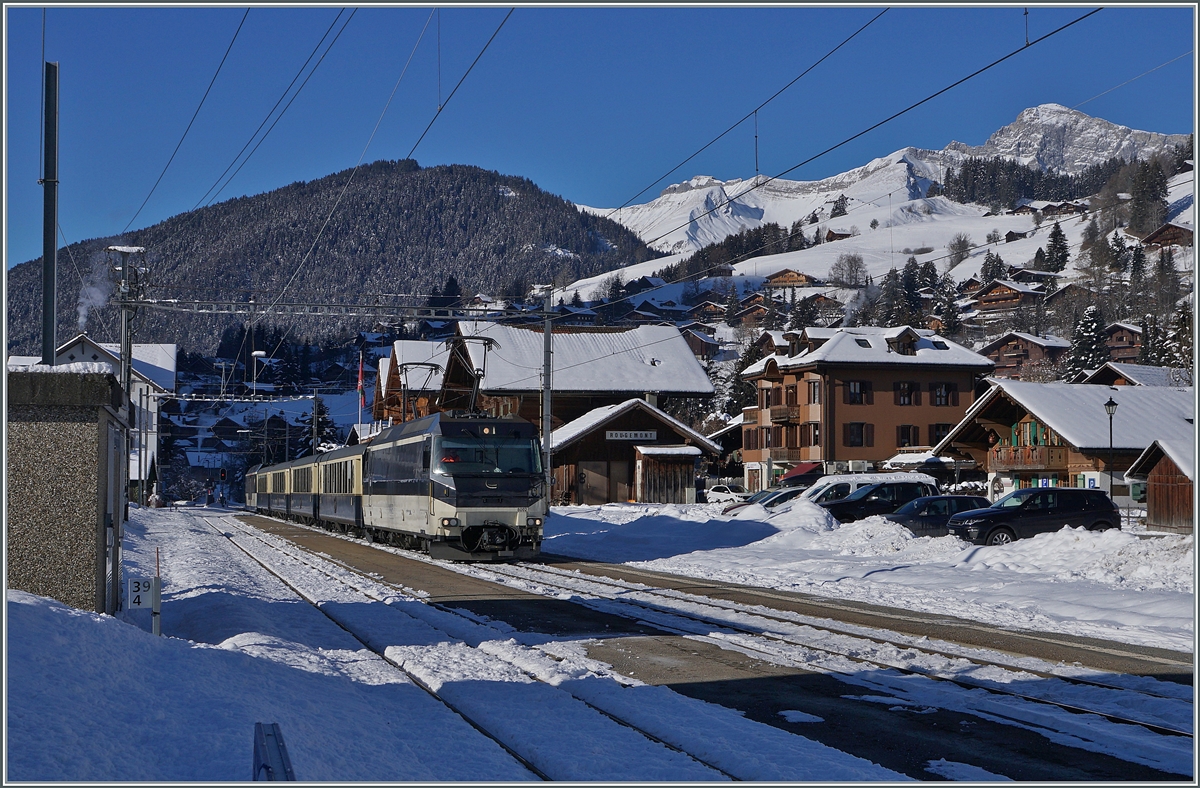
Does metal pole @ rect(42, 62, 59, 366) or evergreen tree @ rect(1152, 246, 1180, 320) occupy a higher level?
evergreen tree @ rect(1152, 246, 1180, 320)

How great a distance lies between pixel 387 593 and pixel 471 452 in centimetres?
729

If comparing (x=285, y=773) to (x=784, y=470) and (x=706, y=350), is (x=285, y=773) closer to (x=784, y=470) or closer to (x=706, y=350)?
(x=784, y=470)

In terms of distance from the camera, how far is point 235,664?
30.8 feet

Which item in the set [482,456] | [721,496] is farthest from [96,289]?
[721,496]

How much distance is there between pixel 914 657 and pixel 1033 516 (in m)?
17.0

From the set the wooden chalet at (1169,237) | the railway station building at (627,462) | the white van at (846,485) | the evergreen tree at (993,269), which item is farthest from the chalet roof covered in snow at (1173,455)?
the evergreen tree at (993,269)

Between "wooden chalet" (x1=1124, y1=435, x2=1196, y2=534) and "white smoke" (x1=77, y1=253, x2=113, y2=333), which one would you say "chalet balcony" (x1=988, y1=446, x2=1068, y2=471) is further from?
"white smoke" (x1=77, y1=253, x2=113, y2=333)

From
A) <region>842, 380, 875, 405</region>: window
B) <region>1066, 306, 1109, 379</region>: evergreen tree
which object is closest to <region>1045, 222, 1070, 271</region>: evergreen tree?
<region>1066, 306, 1109, 379</region>: evergreen tree

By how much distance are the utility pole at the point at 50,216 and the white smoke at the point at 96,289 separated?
23389mm

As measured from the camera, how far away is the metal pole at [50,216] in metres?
12.6

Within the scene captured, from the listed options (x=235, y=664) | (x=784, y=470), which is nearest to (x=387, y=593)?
(x=235, y=664)

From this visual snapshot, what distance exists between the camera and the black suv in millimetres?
26266

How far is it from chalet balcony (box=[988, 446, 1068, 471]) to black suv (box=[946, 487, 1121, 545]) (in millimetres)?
25998

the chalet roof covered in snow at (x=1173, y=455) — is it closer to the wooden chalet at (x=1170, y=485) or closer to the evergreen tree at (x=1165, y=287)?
the wooden chalet at (x=1170, y=485)
